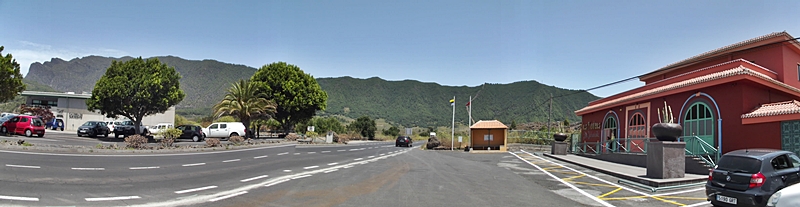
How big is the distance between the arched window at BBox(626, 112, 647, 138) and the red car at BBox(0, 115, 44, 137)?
38.8 m

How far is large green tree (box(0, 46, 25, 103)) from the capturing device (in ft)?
120

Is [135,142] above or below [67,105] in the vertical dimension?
below

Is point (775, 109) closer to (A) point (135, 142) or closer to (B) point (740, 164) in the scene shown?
(B) point (740, 164)

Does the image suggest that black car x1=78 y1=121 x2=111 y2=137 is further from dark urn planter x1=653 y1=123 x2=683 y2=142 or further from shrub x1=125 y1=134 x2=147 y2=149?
dark urn planter x1=653 y1=123 x2=683 y2=142

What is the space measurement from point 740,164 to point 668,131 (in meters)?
4.98

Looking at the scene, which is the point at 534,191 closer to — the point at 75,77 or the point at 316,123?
the point at 316,123

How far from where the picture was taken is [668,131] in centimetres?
1470

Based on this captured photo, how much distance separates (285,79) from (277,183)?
41.6m

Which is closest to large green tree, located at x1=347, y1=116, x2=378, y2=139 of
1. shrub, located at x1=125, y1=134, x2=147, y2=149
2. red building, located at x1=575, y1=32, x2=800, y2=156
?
red building, located at x1=575, y1=32, x2=800, y2=156

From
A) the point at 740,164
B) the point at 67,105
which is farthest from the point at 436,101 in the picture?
the point at 740,164

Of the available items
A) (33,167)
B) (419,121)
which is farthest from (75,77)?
(33,167)

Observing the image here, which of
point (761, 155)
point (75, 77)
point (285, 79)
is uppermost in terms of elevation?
point (75, 77)

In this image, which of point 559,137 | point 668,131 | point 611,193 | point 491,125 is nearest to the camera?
point 611,193

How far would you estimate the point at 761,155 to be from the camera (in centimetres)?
983
